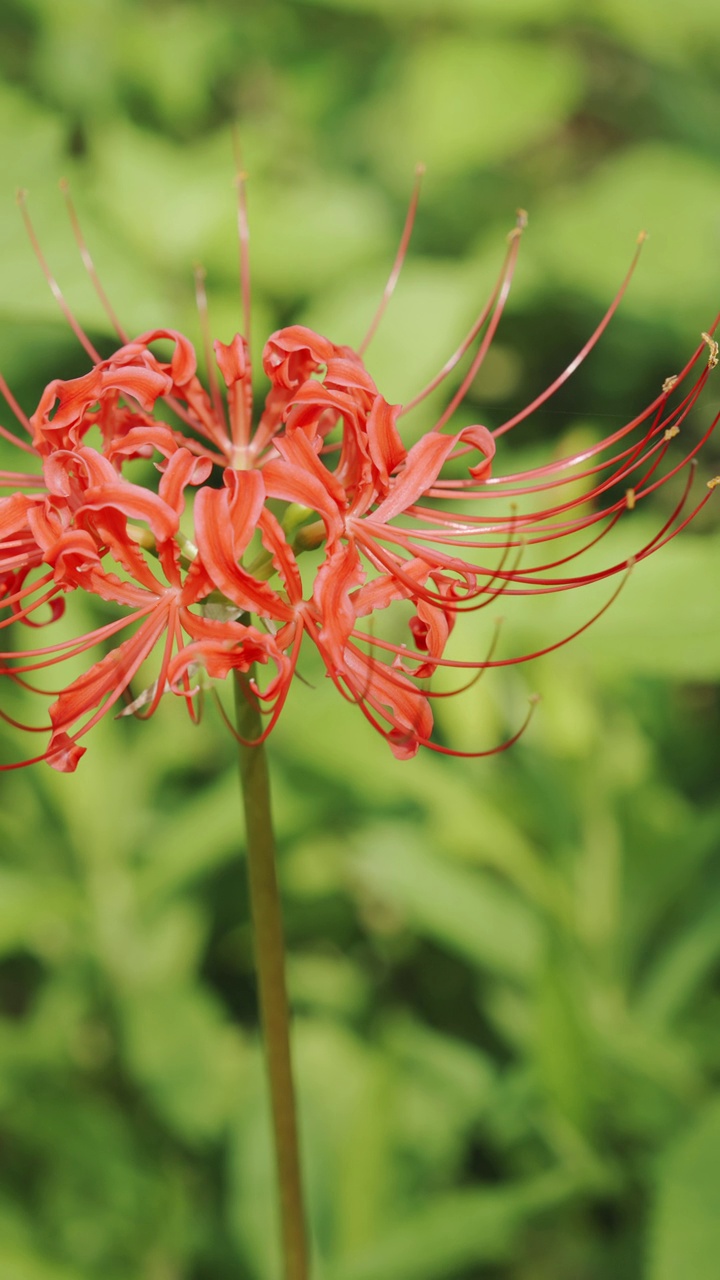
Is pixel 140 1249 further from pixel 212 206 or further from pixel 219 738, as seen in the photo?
pixel 212 206

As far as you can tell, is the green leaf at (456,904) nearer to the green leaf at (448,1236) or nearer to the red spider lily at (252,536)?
the green leaf at (448,1236)

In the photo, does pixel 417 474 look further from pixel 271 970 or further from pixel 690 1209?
pixel 690 1209

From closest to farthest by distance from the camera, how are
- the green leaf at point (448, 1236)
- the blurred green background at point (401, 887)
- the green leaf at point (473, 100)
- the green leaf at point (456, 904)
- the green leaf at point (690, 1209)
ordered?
the green leaf at point (690, 1209) < the green leaf at point (448, 1236) < the blurred green background at point (401, 887) < the green leaf at point (456, 904) < the green leaf at point (473, 100)

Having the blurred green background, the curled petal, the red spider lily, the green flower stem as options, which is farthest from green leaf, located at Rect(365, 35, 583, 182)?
the green flower stem

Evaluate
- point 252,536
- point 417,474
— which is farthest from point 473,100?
point 252,536

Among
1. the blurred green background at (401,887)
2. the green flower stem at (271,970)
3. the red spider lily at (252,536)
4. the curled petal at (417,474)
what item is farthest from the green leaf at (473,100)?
the green flower stem at (271,970)
